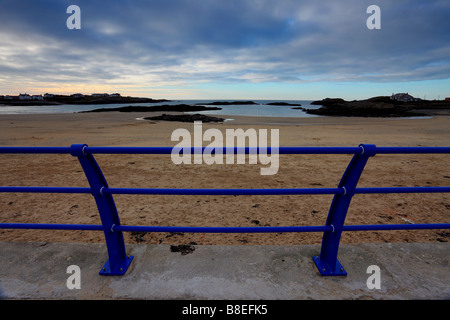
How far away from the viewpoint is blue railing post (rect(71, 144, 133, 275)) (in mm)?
1903

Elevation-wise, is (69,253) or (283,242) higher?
(69,253)

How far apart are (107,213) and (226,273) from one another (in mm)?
1120

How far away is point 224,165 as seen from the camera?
7.29m

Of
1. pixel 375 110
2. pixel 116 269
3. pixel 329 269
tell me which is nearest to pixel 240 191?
pixel 329 269

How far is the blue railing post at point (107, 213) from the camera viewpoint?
190 centimetres

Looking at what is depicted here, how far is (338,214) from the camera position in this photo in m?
2.12

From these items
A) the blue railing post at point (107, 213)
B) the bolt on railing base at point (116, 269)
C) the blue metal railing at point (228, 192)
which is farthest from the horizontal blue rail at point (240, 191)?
the bolt on railing base at point (116, 269)

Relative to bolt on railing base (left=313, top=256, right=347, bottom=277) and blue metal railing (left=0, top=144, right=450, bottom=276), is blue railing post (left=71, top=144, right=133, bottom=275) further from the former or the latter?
bolt on railing base (left=313, top=256, right=347, bottom=277)

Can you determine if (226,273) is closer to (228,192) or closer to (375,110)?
(228,192)

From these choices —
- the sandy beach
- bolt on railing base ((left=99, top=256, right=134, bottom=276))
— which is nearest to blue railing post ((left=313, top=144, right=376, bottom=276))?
the sandy beach

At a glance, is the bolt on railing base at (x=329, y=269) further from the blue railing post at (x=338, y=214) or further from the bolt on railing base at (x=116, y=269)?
the bolt on railing base at (x=116, y=269)
